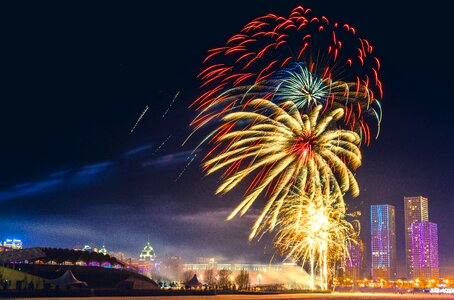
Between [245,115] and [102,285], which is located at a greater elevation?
[245,115]

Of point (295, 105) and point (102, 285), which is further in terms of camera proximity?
point (102, 285)

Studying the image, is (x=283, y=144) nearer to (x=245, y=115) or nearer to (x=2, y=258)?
(x=245, y=115)

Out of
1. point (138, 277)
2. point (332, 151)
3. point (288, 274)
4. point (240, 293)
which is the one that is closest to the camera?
point (332, 151)

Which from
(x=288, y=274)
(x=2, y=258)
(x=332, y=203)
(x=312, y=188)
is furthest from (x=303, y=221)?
(x=288, y=274)

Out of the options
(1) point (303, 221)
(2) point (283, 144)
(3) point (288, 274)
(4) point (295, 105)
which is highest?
(4) point (295, 105)

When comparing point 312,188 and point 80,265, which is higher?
point 312,188

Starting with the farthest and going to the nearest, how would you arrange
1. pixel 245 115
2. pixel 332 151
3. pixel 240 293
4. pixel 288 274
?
pixel 288 274
pixel 240 293
pixel 332 151
pixel 245 115

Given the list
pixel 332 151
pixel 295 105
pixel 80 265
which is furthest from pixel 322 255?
pixel 80 265

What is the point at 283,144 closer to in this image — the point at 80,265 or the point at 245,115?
the point at 245,115

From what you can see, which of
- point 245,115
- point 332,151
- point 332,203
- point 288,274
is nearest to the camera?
point 245,115
